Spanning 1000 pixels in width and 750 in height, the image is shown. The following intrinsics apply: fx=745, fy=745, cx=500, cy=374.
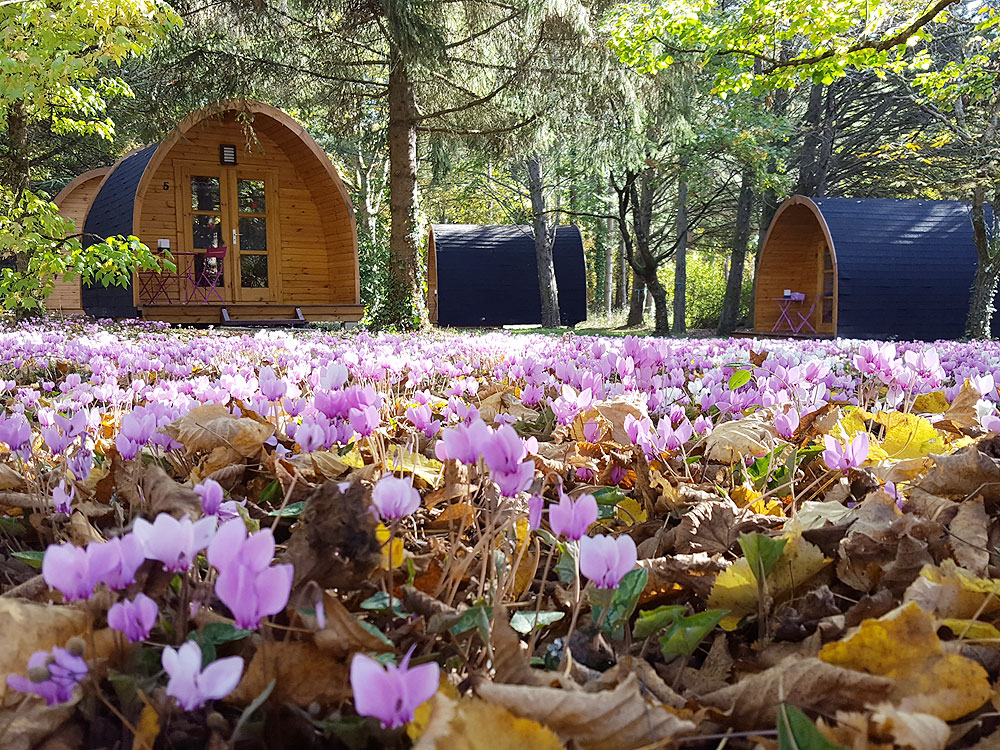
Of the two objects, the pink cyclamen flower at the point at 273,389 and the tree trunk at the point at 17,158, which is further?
the tree trunk at the point at 17,158

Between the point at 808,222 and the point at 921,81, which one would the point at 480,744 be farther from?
the point at 808,222

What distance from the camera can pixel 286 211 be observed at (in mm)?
19375

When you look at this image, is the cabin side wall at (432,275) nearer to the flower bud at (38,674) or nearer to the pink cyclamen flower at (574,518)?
the pink cyclamen flower at (574,518)

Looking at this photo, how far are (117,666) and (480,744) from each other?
1.35 ft

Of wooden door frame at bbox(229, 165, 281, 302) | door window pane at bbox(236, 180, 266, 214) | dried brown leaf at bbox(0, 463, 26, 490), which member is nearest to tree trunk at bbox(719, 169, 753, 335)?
wooden door frame at bbox(229, 165, 281, 302)

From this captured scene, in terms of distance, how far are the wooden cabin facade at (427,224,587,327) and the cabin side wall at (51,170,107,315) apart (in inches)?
454

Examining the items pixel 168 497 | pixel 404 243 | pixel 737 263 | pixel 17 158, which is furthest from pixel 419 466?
pixel 737 263

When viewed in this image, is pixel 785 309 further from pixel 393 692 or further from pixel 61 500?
pixel 393 692

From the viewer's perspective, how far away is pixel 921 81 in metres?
13.3

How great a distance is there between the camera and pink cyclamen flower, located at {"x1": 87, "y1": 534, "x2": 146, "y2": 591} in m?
0.72

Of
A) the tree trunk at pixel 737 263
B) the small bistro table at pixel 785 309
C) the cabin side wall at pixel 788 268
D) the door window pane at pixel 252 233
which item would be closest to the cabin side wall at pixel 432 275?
the door window pane at pixel 252 233

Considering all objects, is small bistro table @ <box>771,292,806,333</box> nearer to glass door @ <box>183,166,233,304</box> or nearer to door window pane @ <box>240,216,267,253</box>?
door window pane @ <box>240,216,267,253</box>

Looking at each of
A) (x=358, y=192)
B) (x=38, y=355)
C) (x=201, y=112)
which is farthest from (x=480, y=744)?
(x=358, y=192)

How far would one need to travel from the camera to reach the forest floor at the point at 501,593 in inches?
25.6
